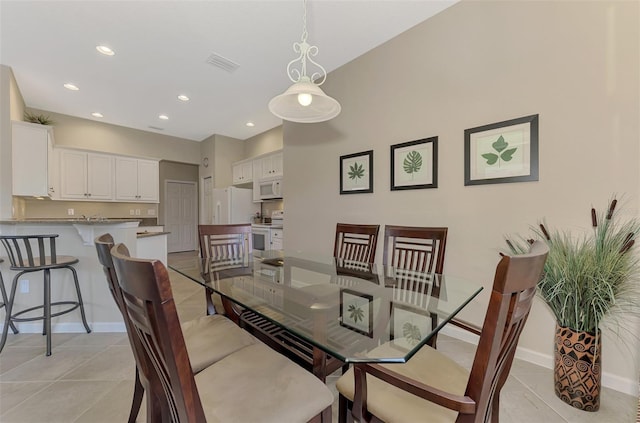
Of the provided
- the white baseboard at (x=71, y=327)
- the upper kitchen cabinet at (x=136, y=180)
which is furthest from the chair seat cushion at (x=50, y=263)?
the upper kitchen cabinet at (x=136, y=180)

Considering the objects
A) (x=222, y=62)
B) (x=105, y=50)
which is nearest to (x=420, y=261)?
(x=222, y=62)

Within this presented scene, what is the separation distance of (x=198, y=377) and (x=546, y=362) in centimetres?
232

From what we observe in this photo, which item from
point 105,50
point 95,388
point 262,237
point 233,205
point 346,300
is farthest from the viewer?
A: point 233,205

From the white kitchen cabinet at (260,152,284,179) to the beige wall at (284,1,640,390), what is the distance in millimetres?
1957

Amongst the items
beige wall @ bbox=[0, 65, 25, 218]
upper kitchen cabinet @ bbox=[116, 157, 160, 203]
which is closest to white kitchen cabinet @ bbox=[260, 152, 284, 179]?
upper kitchen cabinet @ bbox=[116, 157, 160, 203]

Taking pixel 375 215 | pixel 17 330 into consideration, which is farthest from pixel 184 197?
pixel 375 215

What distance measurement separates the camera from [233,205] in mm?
5445

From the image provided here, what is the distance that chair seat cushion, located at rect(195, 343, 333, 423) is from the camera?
86 cm

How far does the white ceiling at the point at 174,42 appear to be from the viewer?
2.32 metres

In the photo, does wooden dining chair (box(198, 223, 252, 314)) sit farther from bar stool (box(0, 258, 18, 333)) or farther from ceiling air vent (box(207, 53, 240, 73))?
ceiling air vent (box(207, 53, 240, 73))

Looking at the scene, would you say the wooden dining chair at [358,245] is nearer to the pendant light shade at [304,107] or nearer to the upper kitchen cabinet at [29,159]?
the pendant light shade at [304,107]

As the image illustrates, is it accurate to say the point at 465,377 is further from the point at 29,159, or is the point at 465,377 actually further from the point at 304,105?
the point at 29,159

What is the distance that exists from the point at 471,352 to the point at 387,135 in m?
2.15

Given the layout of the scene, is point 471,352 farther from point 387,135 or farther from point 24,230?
point 24,230
